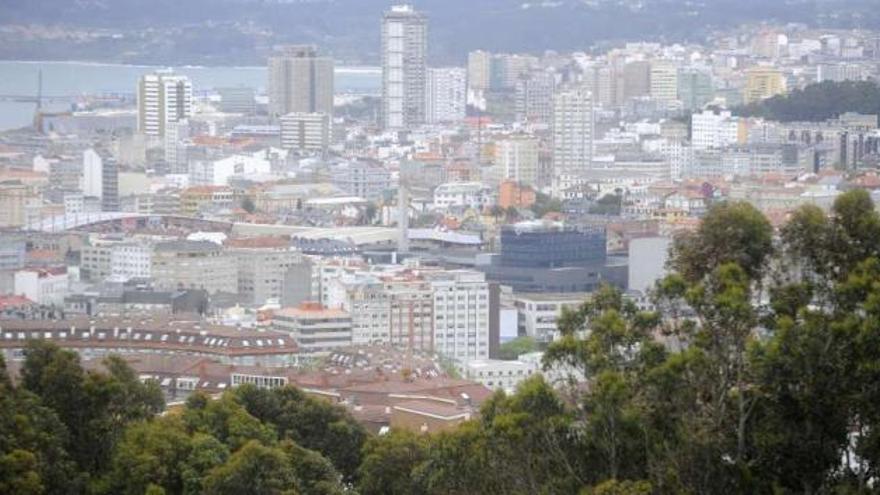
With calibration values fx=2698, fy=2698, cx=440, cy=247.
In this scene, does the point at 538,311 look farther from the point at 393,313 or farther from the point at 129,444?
the point at 129,444

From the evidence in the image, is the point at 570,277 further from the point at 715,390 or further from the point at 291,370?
the point at 715,390

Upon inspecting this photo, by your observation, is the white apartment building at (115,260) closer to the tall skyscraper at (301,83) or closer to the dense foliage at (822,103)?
the dense foliage at (822,103)

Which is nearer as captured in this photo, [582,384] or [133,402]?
[582,384]

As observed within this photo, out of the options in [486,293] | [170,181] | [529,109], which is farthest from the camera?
[529,109]

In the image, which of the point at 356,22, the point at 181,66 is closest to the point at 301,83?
the point at 181,66

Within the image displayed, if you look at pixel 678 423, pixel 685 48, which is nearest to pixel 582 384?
pixel 678 423
